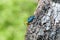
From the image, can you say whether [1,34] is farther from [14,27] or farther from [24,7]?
[24,7]

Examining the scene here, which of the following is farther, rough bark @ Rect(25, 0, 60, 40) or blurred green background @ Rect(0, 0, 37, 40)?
blurred green background @ Rect(0, 0, 37, 40)

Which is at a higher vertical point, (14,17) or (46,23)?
(14,17)

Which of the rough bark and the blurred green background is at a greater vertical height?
the blurred green background

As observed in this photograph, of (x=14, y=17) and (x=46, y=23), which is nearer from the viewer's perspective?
(x=46, y=23)

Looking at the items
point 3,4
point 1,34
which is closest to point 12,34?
point 1,34

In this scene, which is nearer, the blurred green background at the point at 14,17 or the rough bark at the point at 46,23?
the rough bark at the point at 46,23
